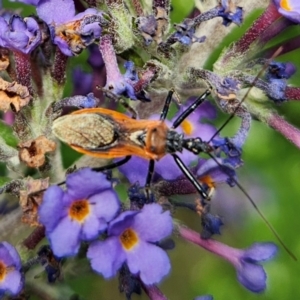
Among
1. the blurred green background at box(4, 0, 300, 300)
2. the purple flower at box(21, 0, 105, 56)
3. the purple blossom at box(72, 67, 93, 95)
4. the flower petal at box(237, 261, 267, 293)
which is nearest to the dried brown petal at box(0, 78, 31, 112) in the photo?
the purple flower at box(21, 0, 105, 56)

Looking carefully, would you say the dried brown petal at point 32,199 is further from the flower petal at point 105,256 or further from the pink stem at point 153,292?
the pink stem at point 153,292

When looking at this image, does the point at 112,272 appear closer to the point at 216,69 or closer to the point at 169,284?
the point at 216,69

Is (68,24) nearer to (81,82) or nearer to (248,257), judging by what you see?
(81,82)

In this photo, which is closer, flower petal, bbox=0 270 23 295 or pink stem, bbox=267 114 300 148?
flower petal, bbox=0 270 23 295

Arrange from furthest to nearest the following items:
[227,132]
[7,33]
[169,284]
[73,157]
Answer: [169,284], [227,132], [73,157], [7,33]

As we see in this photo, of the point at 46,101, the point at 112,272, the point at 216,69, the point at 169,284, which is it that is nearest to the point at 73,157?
the point at 46,101

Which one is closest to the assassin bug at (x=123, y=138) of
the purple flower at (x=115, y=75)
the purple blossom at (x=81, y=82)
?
the purple flower at (x=115, y=75)

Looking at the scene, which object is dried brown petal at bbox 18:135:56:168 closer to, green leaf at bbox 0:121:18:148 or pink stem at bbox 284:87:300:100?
green leaf at bbox 0:121:18:148
